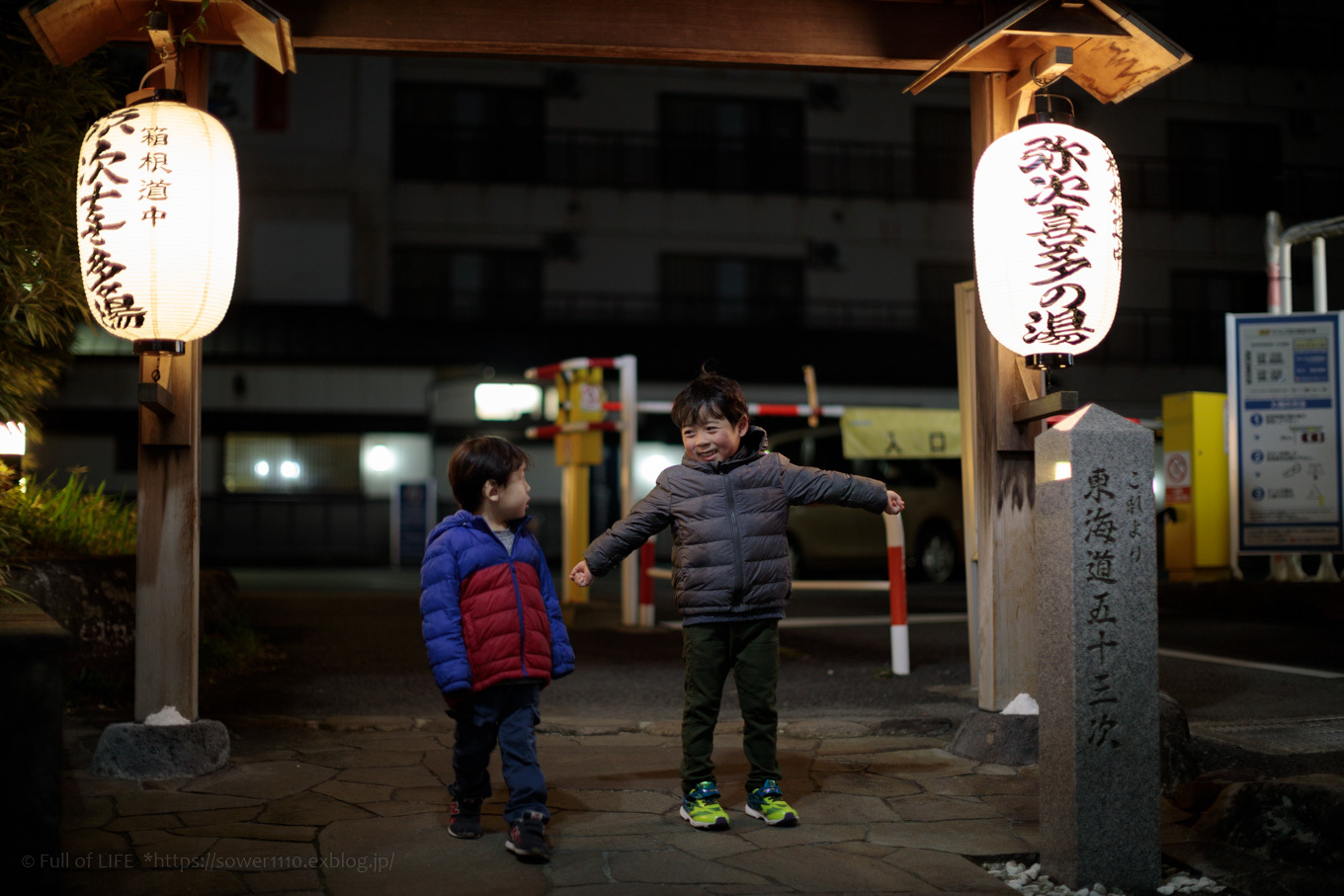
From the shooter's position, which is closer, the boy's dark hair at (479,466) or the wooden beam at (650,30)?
the boy's dark hair at (479,466)

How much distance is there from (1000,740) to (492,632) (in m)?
2.70

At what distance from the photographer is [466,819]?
A: 13.4 feet

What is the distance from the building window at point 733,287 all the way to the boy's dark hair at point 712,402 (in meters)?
20.9

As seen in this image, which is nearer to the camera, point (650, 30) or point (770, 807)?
point (770, 807)

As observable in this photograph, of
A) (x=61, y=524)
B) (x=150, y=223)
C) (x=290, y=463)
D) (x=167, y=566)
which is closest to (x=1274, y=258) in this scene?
(x=150, y=223)

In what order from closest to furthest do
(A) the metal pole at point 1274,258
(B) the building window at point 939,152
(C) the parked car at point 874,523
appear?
(A) the metal pole at point 1274,258 < (C) the parked car at point 874,523 < (B) the building window at point 939,152

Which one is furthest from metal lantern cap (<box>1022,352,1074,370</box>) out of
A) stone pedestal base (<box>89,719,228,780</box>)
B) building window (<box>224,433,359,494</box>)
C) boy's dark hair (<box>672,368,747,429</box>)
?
building window (<box>224,433,359,494</box>)

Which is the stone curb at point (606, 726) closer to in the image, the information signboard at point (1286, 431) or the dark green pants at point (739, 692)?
the dark green pants at point (739, 692)

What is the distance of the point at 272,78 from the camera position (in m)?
23.2

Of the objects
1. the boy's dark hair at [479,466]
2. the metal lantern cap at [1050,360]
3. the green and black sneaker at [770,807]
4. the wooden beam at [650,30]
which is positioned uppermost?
the wooden beam at [650,30]

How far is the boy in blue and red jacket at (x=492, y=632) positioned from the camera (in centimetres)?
383

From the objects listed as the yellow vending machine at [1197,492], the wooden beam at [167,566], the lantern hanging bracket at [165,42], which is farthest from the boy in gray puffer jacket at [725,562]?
the yellow vending machine at [1197,492]

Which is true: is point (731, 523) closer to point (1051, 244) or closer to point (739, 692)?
point (739, 692)

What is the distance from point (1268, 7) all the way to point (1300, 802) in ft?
94.1
